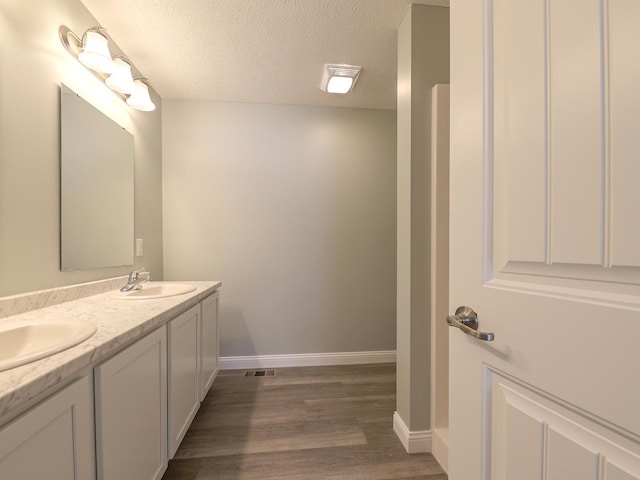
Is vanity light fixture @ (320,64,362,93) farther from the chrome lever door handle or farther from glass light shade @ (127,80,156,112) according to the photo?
the chrome lever door handle

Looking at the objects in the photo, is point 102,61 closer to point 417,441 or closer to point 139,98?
point 139,98

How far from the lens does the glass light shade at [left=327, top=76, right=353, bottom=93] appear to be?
192 cm

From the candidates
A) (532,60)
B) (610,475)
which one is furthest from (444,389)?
(532,60)

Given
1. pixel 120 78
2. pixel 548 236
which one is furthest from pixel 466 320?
pixel 120 78

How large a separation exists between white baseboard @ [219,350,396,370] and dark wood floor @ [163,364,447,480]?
0.15 m

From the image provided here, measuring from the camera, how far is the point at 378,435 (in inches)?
60.0

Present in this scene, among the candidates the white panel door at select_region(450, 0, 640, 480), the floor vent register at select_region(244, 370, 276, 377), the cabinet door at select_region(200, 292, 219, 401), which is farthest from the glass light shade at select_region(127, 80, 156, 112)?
the floor vent register at select_region(244, 370, 276, 377)

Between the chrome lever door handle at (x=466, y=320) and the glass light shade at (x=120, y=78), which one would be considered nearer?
the chrome lever door handle at (x=466, y=320)

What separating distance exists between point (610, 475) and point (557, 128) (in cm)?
54

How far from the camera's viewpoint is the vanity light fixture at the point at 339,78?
1835 millimetres

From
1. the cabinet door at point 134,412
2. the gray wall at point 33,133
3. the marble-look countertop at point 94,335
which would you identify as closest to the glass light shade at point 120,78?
the gray wall at point 33,133

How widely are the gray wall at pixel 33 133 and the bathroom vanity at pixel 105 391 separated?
15 cm

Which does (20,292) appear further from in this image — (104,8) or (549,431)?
(549,431)

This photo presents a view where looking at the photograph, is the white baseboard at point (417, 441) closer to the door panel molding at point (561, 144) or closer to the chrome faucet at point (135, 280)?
the door panel molding at point (561, 144)
